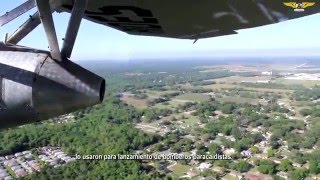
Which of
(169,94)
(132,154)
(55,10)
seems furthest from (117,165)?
(169,94)

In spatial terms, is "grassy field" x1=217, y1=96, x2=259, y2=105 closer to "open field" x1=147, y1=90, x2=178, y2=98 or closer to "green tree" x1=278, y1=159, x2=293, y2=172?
"open field" x1=147, y1=90, x2=178, y2=98

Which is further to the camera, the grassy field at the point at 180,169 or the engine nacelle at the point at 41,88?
the grassy field at the point at 180,169

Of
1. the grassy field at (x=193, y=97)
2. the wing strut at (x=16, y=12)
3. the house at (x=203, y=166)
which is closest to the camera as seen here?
the wing strut at (x=16, y=12)

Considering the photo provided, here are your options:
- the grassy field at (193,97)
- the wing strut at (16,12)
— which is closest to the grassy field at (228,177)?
the wing strut at (16,12)

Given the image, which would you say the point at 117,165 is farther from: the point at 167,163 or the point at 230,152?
the point at 230,152

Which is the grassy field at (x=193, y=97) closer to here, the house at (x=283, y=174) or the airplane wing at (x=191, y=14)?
the house at (x=283, y=174)
